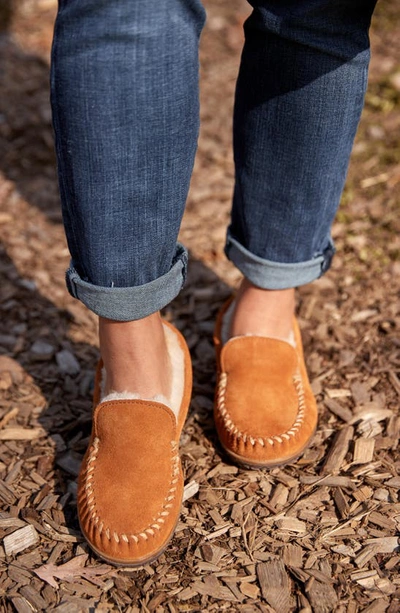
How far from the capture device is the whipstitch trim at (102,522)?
1313mm

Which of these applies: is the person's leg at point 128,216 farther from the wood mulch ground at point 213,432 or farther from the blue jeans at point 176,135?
the wood mulch ground at point 213,432

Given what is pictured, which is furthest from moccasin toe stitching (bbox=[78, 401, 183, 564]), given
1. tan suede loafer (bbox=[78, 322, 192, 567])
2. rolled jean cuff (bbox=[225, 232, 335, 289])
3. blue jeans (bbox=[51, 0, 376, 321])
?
rolled jean cuff (bbox=[225, 232, 335, 289])

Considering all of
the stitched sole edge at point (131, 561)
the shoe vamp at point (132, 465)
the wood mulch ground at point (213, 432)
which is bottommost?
the wood mulch ground at point (213, 432)

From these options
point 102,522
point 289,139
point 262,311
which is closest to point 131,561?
point 102,522

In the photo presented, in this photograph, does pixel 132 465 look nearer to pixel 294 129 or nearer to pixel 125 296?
pixel 125 296

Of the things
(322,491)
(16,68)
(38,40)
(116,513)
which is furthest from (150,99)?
(38,40)

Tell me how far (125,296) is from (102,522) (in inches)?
17.0

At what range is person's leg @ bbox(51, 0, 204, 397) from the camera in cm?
106

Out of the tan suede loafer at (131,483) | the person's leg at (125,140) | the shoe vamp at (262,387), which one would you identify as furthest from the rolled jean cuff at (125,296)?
the shoe vamp at (262,387)

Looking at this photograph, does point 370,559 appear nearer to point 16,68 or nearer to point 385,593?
point 385,593

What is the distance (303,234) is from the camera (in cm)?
153

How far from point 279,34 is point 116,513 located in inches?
37.1

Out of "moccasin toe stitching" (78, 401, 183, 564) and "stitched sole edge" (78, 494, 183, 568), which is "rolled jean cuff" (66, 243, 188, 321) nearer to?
"moccasin toe stitching" (78, 401, 183, 564)

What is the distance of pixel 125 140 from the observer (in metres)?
1.12
